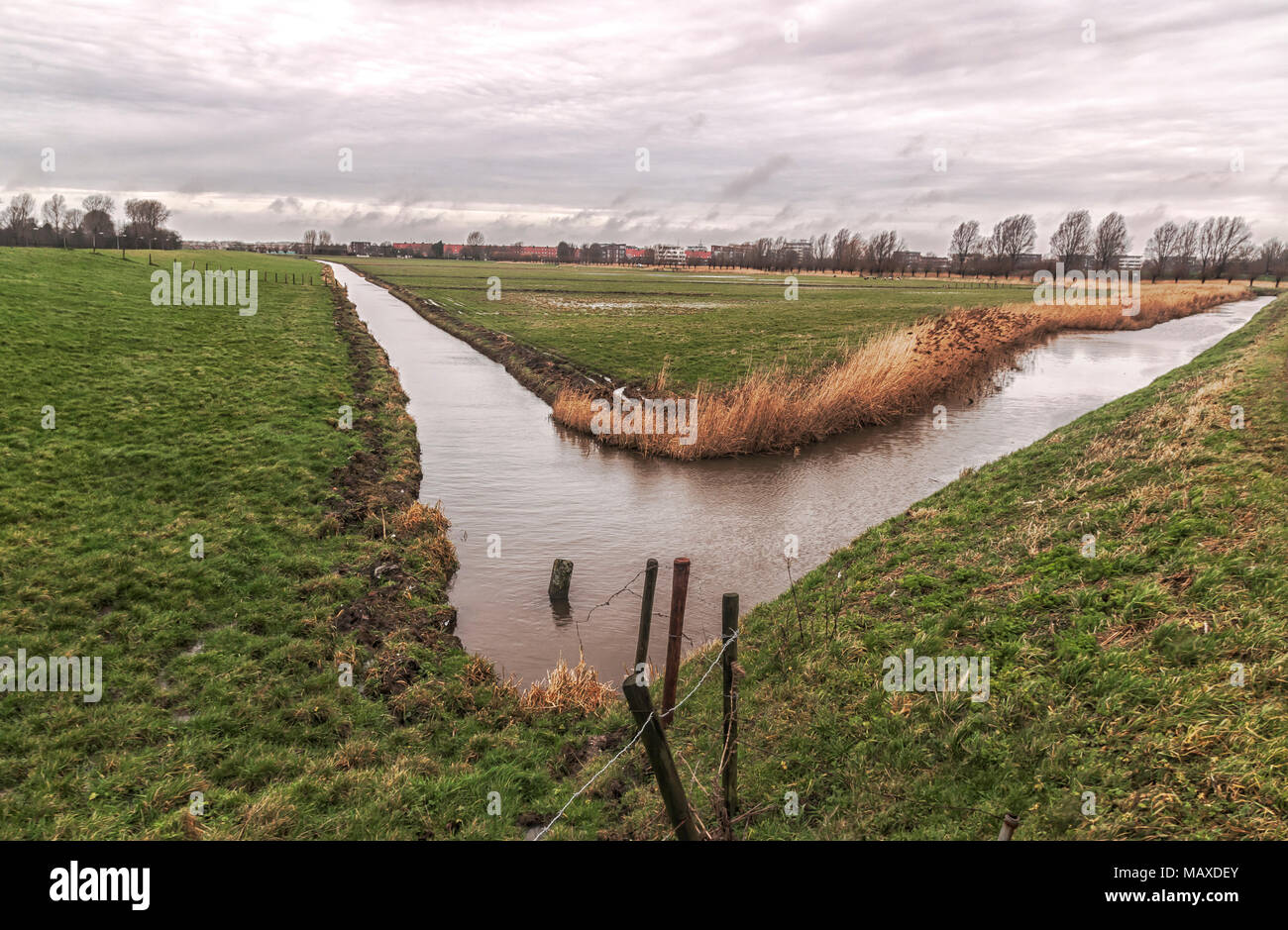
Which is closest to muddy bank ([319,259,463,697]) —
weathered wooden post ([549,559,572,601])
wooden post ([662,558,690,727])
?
weathered wooden post ([549,559,572,601])

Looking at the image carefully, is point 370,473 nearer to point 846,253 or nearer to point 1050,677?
point 1050,677

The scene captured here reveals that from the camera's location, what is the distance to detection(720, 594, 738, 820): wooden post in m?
5.25

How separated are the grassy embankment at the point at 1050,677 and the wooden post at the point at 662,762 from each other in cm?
108

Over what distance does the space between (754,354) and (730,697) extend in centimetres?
2807

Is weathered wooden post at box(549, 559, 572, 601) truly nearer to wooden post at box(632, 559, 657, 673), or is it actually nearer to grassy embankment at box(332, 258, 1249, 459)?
wooden post at box(632, 559, 657, 673)

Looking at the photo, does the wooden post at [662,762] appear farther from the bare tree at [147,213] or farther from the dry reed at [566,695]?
the bare tree at [147,213]

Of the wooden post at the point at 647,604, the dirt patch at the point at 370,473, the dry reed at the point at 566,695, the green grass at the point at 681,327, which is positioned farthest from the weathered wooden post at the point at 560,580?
the green grass at the point at 681,327

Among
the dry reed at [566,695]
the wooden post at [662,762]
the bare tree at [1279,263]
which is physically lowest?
the dry reed at [566,695]

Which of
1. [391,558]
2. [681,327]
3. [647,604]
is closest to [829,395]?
[391,558]

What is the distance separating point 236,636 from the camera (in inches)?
349

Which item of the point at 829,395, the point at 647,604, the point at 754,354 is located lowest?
the point at 647,604

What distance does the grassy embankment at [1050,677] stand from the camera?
512cm
